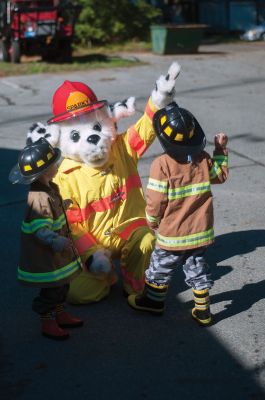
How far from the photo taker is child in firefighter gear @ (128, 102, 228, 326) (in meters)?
3.60

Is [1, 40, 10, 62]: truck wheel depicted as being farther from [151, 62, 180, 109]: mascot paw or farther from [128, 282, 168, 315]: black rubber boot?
[128, 282, 168, 315]: black rubber boot

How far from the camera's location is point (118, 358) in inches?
141

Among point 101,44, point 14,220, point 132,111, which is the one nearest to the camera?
point 132,111

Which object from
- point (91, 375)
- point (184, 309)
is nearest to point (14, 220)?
point (184, 309)

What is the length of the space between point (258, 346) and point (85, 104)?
1.74m

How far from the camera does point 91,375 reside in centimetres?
343

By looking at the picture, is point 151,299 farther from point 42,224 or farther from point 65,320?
point 42,224

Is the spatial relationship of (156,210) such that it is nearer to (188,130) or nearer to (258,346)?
(188,130)

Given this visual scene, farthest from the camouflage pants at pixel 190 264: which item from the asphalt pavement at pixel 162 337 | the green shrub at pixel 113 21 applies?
the green shrub at pixel 113 21

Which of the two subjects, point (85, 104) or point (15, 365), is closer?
point (15, 365)

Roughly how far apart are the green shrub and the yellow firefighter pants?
13712mm

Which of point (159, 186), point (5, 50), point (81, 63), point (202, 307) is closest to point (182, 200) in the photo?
point (159, 186)

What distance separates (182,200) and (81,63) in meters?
11.1

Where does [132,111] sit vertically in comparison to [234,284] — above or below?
above
